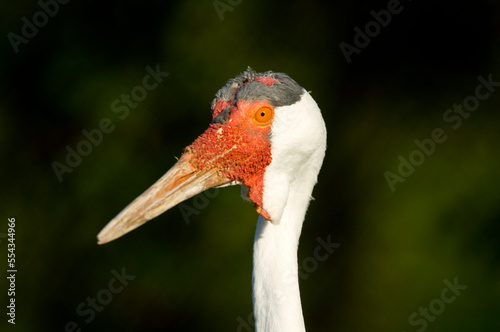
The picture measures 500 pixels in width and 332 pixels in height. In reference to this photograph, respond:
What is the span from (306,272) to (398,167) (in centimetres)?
129

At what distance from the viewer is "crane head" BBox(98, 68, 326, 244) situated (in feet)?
9.64

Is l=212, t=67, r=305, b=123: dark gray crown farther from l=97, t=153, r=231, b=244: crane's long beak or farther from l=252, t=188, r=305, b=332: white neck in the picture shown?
l=252, t=188, r=305, b=332: white neck

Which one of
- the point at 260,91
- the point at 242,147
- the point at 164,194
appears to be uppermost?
the point at 260,91

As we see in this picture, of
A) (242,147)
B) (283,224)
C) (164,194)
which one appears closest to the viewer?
(164,194)

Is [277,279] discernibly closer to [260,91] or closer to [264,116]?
[264,116]

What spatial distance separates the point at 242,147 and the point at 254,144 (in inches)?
2.2

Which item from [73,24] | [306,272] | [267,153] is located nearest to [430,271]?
[306,272]

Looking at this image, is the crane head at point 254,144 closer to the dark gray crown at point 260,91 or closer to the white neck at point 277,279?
the dark gray crown at point 260,91

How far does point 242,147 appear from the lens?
118 inches

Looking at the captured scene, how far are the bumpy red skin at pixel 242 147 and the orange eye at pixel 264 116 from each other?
14mm

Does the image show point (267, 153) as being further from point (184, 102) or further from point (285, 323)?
point (184, 102)

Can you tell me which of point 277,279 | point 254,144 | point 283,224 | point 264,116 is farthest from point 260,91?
point 277,279

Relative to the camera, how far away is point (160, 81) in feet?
21.4

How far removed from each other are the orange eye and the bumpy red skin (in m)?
0.01
